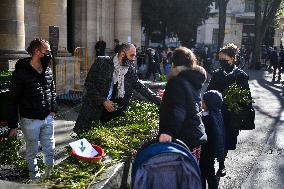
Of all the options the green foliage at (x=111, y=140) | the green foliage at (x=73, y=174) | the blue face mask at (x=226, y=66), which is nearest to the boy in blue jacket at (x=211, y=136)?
the green foliage at (x=111, y=140)

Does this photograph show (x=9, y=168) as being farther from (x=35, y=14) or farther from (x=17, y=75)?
(x=35, y=14)

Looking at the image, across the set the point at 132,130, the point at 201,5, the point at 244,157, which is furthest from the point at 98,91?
the point at 201,5

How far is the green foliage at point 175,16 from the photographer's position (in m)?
26.9

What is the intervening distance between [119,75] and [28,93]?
49.5 inches

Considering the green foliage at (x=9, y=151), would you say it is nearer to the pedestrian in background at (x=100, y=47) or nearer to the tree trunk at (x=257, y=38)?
the pedestrian in background at (x=100, y=47)

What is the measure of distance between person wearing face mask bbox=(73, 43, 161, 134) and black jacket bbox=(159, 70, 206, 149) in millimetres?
1410

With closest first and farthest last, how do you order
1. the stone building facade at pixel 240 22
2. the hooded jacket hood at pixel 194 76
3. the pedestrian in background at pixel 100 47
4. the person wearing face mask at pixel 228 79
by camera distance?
the hooded jacket hood at pixel 194 76 < the person wearing face mask at pixel 228 79 < the pedestrian in background at pixel 100 47 < the stone building facade at pixel 240 22

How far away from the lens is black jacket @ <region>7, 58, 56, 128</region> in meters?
A: 4.54

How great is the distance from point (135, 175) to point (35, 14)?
10.2 metres

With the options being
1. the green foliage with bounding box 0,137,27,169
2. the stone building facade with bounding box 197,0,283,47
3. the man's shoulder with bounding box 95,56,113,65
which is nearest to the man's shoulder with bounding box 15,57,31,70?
the green foliage with bounding box 0,137,27,169

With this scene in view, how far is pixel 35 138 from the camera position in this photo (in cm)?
478

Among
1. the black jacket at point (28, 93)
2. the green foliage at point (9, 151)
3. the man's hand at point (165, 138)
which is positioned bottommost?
the green foliage at point (9, 151)

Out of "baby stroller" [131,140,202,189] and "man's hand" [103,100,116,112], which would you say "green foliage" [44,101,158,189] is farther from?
"baby stroller" [131,140,202,189]

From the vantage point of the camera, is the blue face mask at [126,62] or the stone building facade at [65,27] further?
the stone building facade at [65,27]
